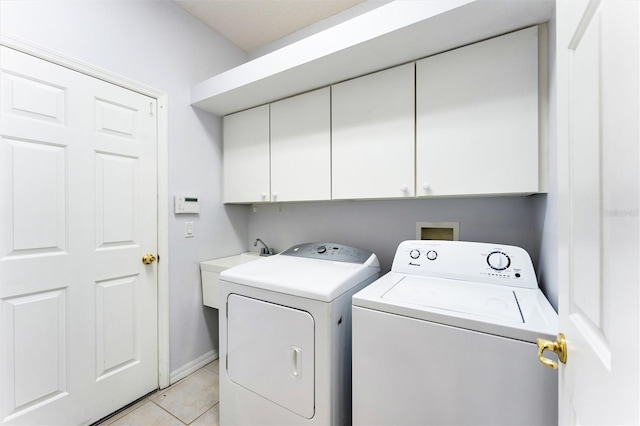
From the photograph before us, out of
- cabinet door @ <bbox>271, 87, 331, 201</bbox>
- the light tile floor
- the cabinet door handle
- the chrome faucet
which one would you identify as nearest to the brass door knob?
the cabinet door handle

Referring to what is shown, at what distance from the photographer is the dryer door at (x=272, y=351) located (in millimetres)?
1209

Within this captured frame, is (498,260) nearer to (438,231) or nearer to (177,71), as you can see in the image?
(438,231)

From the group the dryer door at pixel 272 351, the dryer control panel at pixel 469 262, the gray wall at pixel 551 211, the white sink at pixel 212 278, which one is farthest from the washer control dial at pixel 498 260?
the white sink at pixel 212 278

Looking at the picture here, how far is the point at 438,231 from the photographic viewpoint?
1.75 metres

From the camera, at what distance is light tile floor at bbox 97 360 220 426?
160 centimetres

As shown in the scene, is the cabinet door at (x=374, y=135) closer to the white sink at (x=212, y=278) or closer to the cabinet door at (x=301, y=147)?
the cabinet door at (x=301, y=147)

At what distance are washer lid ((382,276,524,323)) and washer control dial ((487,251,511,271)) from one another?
3.8 inches

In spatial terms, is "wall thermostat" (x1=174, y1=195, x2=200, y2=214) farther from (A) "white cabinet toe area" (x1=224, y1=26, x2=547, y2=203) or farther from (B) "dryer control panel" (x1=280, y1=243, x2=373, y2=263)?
(B) "dryer control panel" (x1=280, y1=243, x2=373, y2=263)

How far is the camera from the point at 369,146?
1.60 meters

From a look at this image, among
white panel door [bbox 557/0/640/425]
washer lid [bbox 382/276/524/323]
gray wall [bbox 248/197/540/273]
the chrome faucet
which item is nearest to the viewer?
white panel door [bbox 557/0/640/425]

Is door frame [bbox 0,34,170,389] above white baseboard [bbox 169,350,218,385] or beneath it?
above

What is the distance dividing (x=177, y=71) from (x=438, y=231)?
2.21 meters

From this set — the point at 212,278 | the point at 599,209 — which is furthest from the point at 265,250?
the point at 599,209

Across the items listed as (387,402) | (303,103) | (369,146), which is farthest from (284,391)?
(303,103)
